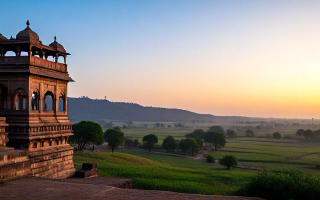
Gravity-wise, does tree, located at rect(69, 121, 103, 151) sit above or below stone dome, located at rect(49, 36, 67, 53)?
below

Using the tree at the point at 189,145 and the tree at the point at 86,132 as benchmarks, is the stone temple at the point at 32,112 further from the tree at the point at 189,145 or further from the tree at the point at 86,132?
the tree at the point at 189,145

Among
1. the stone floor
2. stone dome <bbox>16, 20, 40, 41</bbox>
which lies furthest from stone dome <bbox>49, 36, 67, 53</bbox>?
the stone floor

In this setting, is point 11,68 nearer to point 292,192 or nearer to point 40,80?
point 40,80

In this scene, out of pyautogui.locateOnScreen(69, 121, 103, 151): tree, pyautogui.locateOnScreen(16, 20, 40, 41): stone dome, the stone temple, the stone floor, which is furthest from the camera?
pyautogui.locateOnScreen(69, 121, 103, 151): tree

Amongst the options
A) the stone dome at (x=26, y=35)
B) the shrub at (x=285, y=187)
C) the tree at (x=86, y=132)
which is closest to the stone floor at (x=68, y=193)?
the shrub at (x=285, y=187)

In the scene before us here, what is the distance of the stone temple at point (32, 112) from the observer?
13750 mm

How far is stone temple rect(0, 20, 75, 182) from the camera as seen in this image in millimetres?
13750

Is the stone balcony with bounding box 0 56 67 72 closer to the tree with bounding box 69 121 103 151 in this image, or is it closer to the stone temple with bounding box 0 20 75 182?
the stone temple with bounding box 0 20 75 182

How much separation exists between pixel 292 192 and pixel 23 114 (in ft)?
46.6

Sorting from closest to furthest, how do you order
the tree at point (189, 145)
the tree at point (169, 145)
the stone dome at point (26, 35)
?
the stone dome at point (26, 35), the tree at point (189, 145), the tree at point (169, 145)

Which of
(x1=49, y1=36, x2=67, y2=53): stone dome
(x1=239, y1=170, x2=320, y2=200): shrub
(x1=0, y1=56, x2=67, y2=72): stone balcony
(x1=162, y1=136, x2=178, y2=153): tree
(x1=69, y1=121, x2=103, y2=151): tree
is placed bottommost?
(x1=162, y1=136, x2=178, y2=153): tree

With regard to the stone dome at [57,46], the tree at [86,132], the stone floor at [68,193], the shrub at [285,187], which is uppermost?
the stone dome at [57,46]

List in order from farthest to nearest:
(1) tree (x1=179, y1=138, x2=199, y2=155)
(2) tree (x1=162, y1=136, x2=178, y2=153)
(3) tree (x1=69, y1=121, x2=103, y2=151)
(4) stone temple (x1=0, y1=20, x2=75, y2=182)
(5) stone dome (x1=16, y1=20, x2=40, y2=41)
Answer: (2) tree (x1=162, y1=136, x2=178, y2=153), (1) tree (x1=179, y1=138, x2=199, y2=155), (3) tree (x1=69, y1=121, x2=103, y2=151), (5) stone dome (x1=16, y1=20, x2=40, y2=41), (4) stone temple (x1=0, y1=20, x2=75, y2=182)

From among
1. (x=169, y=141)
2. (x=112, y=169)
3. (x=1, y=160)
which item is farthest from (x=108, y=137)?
(x=1, y=160)
